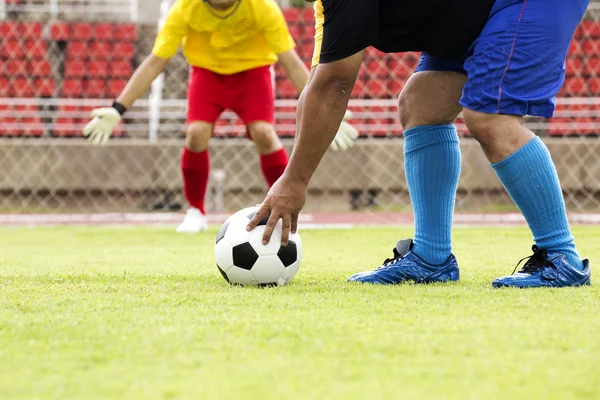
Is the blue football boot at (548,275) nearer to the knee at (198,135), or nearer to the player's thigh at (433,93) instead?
the player's thigh at (433,93)

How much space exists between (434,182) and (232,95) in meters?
3.05

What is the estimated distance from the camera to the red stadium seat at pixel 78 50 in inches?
429

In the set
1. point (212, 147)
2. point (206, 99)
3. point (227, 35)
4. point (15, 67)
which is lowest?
point (212, 147)

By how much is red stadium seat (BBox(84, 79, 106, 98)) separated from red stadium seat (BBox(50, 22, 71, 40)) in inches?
32.4

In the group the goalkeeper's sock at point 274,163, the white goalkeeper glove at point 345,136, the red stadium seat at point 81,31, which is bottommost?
the goalkeeper's sock at point 274,163

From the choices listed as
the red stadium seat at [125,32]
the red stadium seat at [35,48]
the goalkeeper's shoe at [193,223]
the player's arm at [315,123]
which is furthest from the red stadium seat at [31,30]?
the player's arm at [315,123]

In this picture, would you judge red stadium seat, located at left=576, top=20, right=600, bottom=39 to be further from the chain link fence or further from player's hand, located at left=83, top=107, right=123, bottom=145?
player's hand, located at left=83, top=107, right=123, bottom=145

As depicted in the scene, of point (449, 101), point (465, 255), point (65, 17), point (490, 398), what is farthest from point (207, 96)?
point (65, 17)

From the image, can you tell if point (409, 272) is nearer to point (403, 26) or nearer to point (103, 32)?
point (403, 26)

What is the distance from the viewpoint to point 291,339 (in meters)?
1.77

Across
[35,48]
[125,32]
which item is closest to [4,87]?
[35,48]

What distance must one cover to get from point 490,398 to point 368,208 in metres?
8.02

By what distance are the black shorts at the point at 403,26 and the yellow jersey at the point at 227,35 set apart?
285 cm

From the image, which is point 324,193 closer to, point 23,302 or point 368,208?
point 368,208
